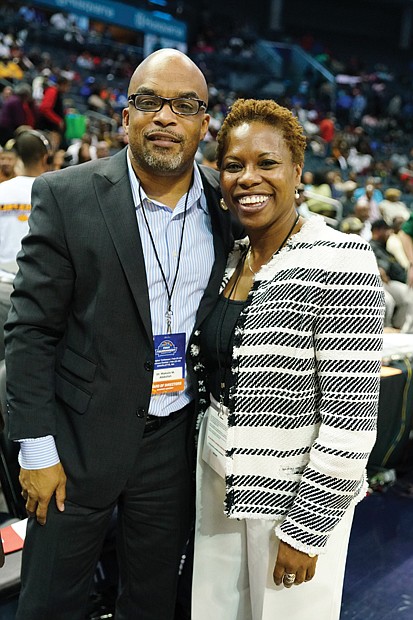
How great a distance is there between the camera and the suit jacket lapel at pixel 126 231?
152cm

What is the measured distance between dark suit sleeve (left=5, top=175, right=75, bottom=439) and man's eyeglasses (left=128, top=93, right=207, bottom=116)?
0.30 m

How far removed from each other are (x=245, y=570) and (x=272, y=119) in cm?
114

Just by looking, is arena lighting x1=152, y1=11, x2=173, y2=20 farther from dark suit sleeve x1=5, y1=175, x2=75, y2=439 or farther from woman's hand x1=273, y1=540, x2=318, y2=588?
woman's hand x1=273, y1=540, x2=318, y2=588

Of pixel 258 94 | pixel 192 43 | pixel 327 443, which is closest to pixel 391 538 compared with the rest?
pixel 327 443

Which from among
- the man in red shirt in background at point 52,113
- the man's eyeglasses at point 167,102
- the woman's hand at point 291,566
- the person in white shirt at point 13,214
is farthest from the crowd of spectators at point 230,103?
the woman's hand at point 291,566

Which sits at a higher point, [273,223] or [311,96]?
[311,96]

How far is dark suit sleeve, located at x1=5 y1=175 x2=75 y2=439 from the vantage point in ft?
4.88

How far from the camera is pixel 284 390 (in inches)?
56.9

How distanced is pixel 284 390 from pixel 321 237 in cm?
36

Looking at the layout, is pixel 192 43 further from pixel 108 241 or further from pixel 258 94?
pixel 108 241

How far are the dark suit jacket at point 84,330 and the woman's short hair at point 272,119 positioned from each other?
31 centimetres

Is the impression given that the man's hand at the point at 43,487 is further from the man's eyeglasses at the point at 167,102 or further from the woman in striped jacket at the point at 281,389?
the man's eyeglasses at the point at 167,102

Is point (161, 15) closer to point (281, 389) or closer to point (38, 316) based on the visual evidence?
point (38, 316)

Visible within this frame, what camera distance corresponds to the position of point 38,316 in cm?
151
